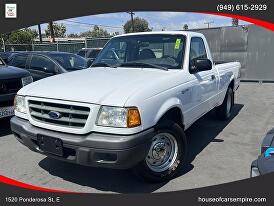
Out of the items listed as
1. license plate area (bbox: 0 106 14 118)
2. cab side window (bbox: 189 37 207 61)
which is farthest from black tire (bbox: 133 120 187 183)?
license plate area (bbox: 0 106 14 118)

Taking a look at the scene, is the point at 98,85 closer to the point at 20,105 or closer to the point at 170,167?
the point at 20,105

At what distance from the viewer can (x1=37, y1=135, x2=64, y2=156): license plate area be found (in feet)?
11.1

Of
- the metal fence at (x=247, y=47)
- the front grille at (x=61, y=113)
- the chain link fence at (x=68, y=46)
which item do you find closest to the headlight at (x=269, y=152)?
the front grille at (x=61, y=113)

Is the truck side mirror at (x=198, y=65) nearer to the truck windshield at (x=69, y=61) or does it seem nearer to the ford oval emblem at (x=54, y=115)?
the ford oval emblem at (x=54, y=115)

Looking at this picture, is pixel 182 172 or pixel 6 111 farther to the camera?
pixel 6 111

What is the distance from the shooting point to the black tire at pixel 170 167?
3.68 metres

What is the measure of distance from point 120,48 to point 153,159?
6.96 feet

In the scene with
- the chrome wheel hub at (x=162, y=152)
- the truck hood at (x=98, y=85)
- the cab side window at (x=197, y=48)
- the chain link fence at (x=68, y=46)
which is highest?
the chain link fence at (x=68, y=46)

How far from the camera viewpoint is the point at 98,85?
361 cm

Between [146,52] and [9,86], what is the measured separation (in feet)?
9.82

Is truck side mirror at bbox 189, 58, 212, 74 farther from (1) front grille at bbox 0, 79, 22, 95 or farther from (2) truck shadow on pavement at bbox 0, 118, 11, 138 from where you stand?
(2) truck shadow on pavement at bbox 0, 118, 11, 138

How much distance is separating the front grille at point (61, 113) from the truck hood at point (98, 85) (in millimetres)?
102

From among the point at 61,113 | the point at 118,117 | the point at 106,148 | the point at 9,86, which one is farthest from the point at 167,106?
the point at 9,86

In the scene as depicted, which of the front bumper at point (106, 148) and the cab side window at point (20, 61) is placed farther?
the cab side window at point (20, 61)
